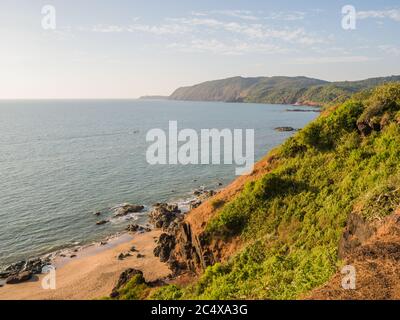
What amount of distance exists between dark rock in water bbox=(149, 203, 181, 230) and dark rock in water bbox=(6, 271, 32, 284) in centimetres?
1737

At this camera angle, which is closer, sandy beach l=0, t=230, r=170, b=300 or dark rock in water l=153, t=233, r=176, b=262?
sandy beach l=0, t=230, r=170, b=300

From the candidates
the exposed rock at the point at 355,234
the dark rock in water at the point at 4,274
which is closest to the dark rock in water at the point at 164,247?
the dark rock in water at the point at 4,274

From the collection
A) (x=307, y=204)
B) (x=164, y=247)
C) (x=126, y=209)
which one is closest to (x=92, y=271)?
(x=164, y=247)

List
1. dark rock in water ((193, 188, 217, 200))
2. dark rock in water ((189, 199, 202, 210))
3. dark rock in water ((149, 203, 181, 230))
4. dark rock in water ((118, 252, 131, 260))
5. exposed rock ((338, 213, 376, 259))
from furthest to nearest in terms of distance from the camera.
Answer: dark rock in water ((193, 188, 217, 200)) < dark rock in water ((189, 199, 202, 210)) < dark rock in water ((149, 203, 181, 230)) < dark rock in water ((118, 252, 131, 260)) < exposed rock ((338, 213, 376, 259))

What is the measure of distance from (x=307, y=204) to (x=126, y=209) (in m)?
33.8

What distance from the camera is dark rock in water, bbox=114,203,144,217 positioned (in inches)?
2060

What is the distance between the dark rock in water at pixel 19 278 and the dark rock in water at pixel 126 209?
17.1 metres

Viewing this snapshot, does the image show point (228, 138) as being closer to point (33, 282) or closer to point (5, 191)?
point (5, 191)

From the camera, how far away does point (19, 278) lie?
35469mm

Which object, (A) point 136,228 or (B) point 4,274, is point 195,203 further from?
(B) point 4,274

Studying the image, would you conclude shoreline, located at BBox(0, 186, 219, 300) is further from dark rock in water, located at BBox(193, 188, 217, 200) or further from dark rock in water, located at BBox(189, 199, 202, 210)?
dark rock in water, located at BBox(193, 188, 217, 200)

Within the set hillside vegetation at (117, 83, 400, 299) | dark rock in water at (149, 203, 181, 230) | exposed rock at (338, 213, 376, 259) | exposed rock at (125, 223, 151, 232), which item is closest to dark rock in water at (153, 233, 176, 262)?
dark rock in water at (149, 203, 181, 230)

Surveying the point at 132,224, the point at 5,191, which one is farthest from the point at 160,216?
the point at 5,191

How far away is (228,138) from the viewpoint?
124 meters
